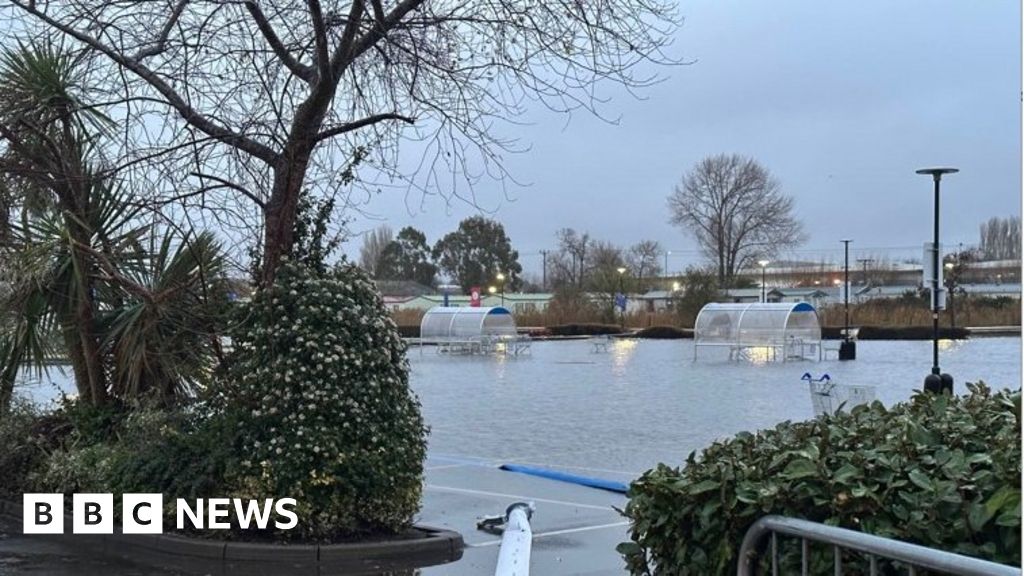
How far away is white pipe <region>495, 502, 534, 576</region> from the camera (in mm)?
6875

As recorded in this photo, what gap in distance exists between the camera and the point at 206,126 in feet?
29.1

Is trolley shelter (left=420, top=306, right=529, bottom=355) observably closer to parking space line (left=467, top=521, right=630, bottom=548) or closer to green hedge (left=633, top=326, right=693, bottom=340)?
green hedge (left=633, top=326, right=693, bottom=340)

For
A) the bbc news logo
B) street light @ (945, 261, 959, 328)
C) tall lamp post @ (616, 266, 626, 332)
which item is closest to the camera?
the bbc news logo

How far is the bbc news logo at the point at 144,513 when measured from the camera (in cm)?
745

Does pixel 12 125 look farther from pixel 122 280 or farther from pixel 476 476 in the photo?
pixel 476 476

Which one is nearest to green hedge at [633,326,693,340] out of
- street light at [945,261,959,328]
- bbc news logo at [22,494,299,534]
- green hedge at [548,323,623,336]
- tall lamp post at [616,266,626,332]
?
green hedge at [548,323,623,336]

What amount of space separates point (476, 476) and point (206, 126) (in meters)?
4.94

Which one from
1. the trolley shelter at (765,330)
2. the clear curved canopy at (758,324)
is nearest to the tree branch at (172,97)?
the trolley shelter at (765,330)

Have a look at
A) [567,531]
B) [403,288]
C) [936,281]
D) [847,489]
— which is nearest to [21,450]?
[567,531]

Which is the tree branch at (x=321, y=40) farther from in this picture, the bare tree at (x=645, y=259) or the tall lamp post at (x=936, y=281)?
the bare tree at (x=645, y=259)

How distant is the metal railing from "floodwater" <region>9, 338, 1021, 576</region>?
2.90 meters

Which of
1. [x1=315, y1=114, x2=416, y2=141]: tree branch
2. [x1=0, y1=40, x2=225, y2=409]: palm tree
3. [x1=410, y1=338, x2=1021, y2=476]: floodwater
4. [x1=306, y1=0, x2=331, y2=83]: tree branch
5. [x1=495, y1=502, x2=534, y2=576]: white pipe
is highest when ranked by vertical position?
[x1=306, y1=0, x2=331, y2=83]: tree branch

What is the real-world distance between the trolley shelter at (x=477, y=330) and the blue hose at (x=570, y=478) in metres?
29.2

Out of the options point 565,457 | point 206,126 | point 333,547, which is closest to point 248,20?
point 206,126
